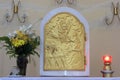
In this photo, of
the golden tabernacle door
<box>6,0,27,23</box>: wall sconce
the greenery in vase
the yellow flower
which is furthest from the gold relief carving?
<box>6,0,27,23</box>: wall sconce

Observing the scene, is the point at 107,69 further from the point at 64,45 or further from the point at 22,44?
the point at 22,44

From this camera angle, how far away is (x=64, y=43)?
109 inches

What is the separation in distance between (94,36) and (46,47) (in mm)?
531

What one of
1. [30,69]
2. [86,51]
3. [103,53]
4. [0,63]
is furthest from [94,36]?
[0,63]

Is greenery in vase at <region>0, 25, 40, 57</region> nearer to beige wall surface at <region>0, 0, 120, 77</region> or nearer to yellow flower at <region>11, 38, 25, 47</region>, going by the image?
yellow flower at <region>11, 38, 25, 47</region>

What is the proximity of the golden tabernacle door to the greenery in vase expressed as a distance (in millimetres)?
85

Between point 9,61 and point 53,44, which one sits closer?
point 53,44

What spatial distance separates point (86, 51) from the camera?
9.01 ft

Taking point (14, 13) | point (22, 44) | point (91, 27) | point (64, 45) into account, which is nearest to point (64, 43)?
point (64, 45)

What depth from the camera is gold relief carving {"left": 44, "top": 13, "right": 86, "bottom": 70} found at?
2744 mm

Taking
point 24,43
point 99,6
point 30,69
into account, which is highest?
point 99,6

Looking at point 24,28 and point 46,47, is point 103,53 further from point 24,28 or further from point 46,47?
point 24,28

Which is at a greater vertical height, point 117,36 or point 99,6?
point 99,6

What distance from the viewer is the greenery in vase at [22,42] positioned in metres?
2.63
